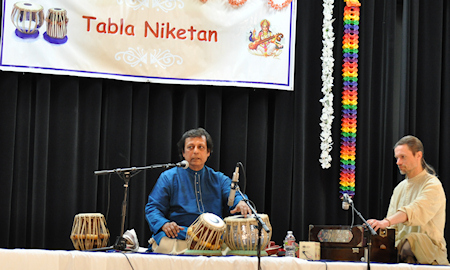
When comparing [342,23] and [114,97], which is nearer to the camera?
[114,97]

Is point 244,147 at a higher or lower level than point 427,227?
higher

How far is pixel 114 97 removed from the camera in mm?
4715

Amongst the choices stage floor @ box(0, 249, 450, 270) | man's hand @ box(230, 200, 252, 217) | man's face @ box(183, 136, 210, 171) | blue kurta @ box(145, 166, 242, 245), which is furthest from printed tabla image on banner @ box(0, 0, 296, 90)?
stage floor @ box(0, 249, 450, 270)

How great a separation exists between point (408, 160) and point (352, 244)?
83 cm

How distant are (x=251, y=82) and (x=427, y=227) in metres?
1.78

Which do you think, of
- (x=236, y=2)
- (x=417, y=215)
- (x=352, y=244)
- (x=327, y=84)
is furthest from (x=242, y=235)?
(x=236, y=2)

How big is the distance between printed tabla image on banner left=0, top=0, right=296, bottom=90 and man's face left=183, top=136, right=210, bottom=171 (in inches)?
25.3

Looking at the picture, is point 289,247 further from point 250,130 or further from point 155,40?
point 155,40

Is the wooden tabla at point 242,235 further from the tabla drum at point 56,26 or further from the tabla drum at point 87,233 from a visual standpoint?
the tabla drum at point 56,26

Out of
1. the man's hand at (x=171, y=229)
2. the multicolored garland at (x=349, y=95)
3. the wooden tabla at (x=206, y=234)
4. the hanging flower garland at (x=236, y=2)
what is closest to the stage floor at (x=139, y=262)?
the wooden tabla at (x=206, y=234)

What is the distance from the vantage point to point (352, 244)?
3791 mm

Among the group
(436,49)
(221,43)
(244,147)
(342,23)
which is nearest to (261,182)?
(244,147)

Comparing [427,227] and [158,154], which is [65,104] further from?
[427,227]

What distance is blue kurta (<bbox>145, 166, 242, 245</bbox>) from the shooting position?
13.5 ft
